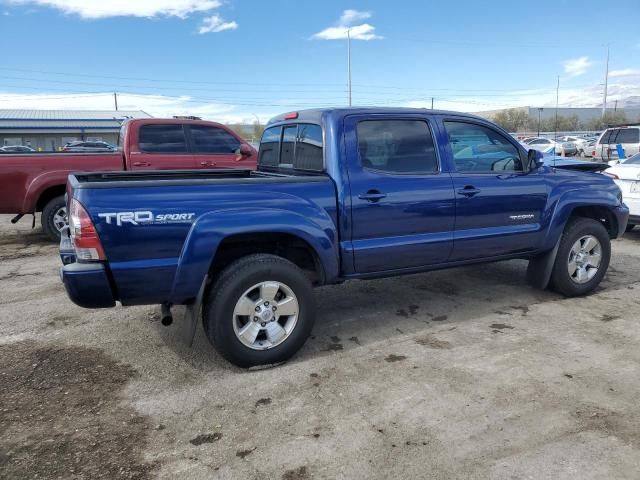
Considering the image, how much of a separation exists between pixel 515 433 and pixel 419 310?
208 cm

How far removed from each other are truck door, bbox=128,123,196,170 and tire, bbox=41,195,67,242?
121 centimetres

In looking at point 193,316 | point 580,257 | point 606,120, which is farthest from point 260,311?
point 606,120

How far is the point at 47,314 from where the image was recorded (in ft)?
15.8

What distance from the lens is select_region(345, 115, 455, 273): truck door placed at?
3986 mm

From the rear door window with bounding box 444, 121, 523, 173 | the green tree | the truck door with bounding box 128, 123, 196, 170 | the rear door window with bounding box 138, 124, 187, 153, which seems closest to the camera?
the rear door window with bounding box 444, 121, 523, 173

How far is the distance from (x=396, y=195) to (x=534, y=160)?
1719 mm

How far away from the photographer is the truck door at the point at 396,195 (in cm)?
399

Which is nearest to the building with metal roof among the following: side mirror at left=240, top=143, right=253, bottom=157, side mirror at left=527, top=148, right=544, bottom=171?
side mirror at left=240, top=143, right=253, bottom=157

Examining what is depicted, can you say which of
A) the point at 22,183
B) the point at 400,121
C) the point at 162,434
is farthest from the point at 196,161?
the point at 162,434

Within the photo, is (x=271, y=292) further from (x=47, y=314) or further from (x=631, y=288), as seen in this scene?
(x=631, y=288)

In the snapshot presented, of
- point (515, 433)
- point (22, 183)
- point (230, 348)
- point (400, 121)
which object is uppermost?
point (400, 121)

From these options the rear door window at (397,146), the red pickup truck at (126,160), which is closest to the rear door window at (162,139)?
the red pickup truck at (126,160)

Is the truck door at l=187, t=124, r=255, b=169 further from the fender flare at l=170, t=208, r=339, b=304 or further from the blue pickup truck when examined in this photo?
the fender flare at l=170, t=208, r=339, b=304

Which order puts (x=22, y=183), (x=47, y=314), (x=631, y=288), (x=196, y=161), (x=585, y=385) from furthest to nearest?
(x=196, y=161) → (x=22, y=183) → (x=631, y=288) → (x=47, y=314) → (x=585, y=385)
